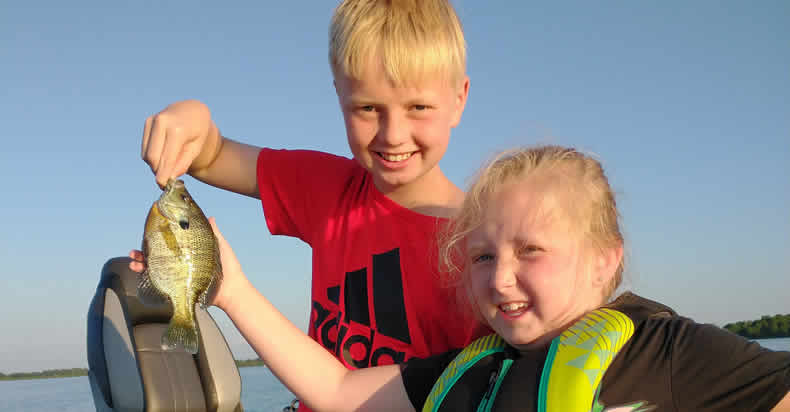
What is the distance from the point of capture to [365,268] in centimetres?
259

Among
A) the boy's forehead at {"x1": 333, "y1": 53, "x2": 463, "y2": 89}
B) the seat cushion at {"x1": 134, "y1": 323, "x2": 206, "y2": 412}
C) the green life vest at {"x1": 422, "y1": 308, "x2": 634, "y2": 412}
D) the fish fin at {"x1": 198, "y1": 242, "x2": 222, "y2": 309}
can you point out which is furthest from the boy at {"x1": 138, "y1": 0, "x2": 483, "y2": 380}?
the seat cushion at {"x1": 134, "y1": 323, "x2": 206, "y2": 412}

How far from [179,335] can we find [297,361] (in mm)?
441

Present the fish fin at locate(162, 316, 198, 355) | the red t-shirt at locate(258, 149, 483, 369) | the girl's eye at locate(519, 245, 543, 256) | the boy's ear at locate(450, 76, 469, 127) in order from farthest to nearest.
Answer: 1. the boy's ear at locate(450, 76, 469, 127)
2. the red t-shirt at locate(258, 149, 483, 369)
3. the fish fin at locate(162, 316, 198, 355)
4. the girl's eye at locate(519, 245, 543, 256)

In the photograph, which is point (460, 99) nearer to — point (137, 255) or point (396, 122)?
point (396, 122)

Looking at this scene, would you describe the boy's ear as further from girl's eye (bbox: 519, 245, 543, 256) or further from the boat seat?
the boat seat

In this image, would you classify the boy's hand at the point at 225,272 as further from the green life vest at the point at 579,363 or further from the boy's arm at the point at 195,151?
the green life vest at the point at 579,363

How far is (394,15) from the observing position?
2.53m

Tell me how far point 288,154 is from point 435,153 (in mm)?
751

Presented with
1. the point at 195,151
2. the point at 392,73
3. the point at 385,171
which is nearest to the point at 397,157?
the point at 385,171

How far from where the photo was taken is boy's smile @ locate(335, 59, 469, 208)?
239cm

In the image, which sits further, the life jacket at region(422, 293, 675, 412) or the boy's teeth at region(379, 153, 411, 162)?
the boy's teeth at region(379, 153, 411, 162)

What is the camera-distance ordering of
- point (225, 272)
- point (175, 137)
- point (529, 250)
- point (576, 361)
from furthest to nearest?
point (175, 137), point (225, 272), point (529, 250), point (576, 361)

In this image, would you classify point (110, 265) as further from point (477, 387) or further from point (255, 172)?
point (477, 387)

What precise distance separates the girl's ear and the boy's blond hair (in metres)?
0.86
